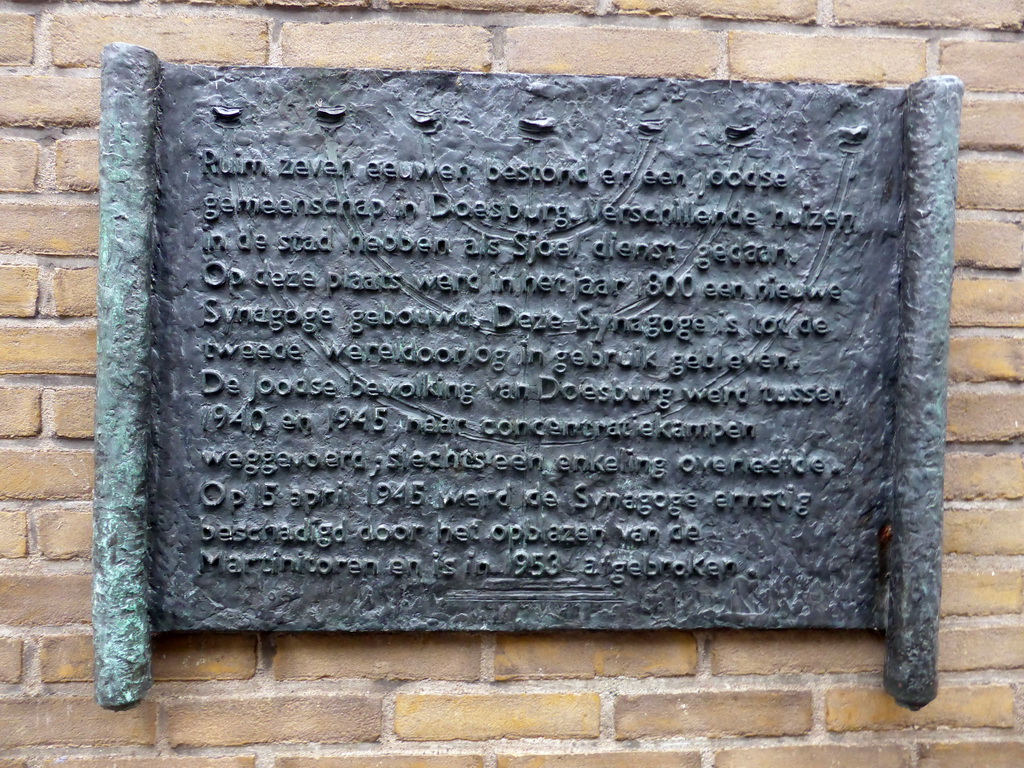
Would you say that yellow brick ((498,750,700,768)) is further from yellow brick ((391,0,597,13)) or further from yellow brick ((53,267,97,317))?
yellow brick ((391,0,597,13))

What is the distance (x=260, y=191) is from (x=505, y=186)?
16.4 inches

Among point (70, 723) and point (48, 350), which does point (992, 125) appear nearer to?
point (48, 350)

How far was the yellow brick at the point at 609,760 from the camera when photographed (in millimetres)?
1399

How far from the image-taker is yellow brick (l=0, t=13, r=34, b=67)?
4.47 feet

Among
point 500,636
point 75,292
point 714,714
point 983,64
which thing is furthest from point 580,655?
point 983,64

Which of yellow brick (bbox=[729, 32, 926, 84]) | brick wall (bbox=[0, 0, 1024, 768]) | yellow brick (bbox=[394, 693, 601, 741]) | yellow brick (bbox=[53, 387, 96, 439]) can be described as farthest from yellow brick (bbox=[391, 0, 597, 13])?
yellow brick (bbox=[394, 693, 601, 741])

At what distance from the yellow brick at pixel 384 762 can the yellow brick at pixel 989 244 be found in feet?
4.29

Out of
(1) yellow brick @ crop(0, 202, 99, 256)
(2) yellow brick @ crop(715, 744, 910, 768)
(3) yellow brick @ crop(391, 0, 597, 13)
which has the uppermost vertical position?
(3) yellow brick @ crop(391, 0, 597, 13)

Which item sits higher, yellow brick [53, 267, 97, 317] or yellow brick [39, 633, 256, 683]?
yellow brick [53, 267, 97, 317]

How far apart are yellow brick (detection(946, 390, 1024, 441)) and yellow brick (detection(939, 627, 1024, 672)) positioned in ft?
1.20

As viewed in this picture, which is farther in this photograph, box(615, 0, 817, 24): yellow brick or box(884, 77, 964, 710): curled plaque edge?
box(615, 0, 817, 24): yellow brick

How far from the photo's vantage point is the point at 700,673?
4.64 ft

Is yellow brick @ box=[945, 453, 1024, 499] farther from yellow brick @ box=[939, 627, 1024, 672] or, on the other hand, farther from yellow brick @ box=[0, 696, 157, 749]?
yellow brick @ box=[0, 696, 157, 749]

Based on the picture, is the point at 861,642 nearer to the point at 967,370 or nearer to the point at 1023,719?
the point at 1023,719
